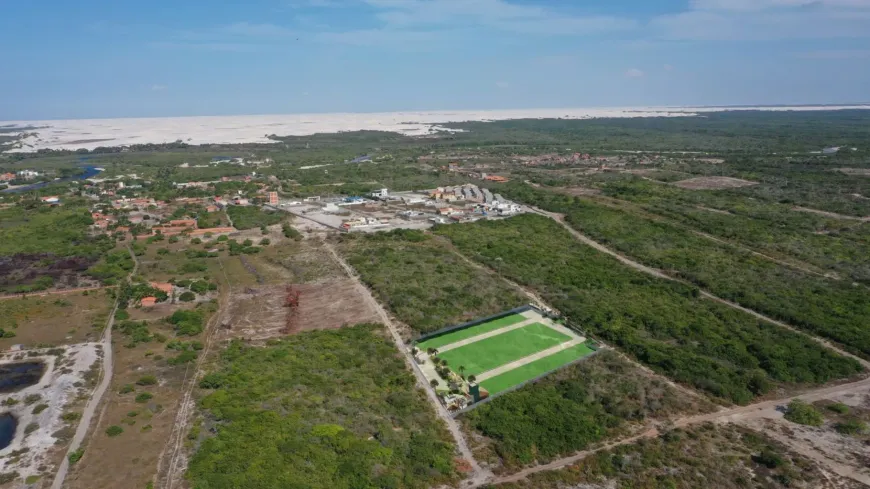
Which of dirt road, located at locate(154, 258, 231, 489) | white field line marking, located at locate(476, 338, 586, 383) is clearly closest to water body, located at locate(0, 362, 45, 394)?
dirt road, located at locate(154, 258, 231, 489)

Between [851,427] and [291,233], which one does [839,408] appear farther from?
[291,233]

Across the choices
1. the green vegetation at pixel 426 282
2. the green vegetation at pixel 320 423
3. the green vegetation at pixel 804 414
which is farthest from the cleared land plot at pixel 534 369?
the green vegetation at pixel 804 414

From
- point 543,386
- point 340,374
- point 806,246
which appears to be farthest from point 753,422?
point 806,246

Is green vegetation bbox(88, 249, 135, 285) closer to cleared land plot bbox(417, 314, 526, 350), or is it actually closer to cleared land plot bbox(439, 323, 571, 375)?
cleared land plot bbox(417, 314, 526, 350)

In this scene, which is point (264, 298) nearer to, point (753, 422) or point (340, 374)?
point (340, 374)

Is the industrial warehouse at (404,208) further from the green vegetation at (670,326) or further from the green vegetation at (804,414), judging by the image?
the green vegetation at (804,414)

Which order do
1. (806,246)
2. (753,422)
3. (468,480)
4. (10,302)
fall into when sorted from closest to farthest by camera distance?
1. (468,480)
2. (753,422)
3. (10,302)
4. (806,246)

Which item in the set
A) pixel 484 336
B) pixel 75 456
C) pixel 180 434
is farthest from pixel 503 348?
pixel 75 456
